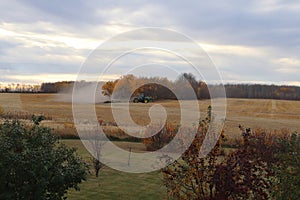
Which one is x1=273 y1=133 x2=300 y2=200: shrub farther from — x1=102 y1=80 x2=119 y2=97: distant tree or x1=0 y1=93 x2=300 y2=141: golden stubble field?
x1=0 y1=93 x2=300 y2=141: golden stubble field

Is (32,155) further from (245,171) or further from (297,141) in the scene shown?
(297,141)

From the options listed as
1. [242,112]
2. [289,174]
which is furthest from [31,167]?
[242,112]

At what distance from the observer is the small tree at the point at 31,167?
28.6 feet

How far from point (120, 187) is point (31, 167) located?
9577 mm

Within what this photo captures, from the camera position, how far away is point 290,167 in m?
9.19

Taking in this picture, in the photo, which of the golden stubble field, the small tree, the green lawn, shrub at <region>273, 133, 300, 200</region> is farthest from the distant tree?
shrub at <region>273, 133, 300, 200</region>

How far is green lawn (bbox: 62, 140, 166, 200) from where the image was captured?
16.5 meters

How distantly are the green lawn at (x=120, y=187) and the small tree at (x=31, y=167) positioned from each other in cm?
668

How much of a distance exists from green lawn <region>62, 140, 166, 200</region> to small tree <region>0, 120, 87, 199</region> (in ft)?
21.9

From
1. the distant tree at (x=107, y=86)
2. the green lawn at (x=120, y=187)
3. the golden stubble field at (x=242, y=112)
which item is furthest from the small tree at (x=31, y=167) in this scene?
the golden stubble field at (x=242, y=112)

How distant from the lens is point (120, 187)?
705 inches

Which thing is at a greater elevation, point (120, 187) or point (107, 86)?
point (107, 86)

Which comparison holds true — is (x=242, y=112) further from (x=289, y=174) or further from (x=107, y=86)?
(x=289, y=174)

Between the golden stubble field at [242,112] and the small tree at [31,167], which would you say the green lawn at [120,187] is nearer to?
the small tree at [31,167]
